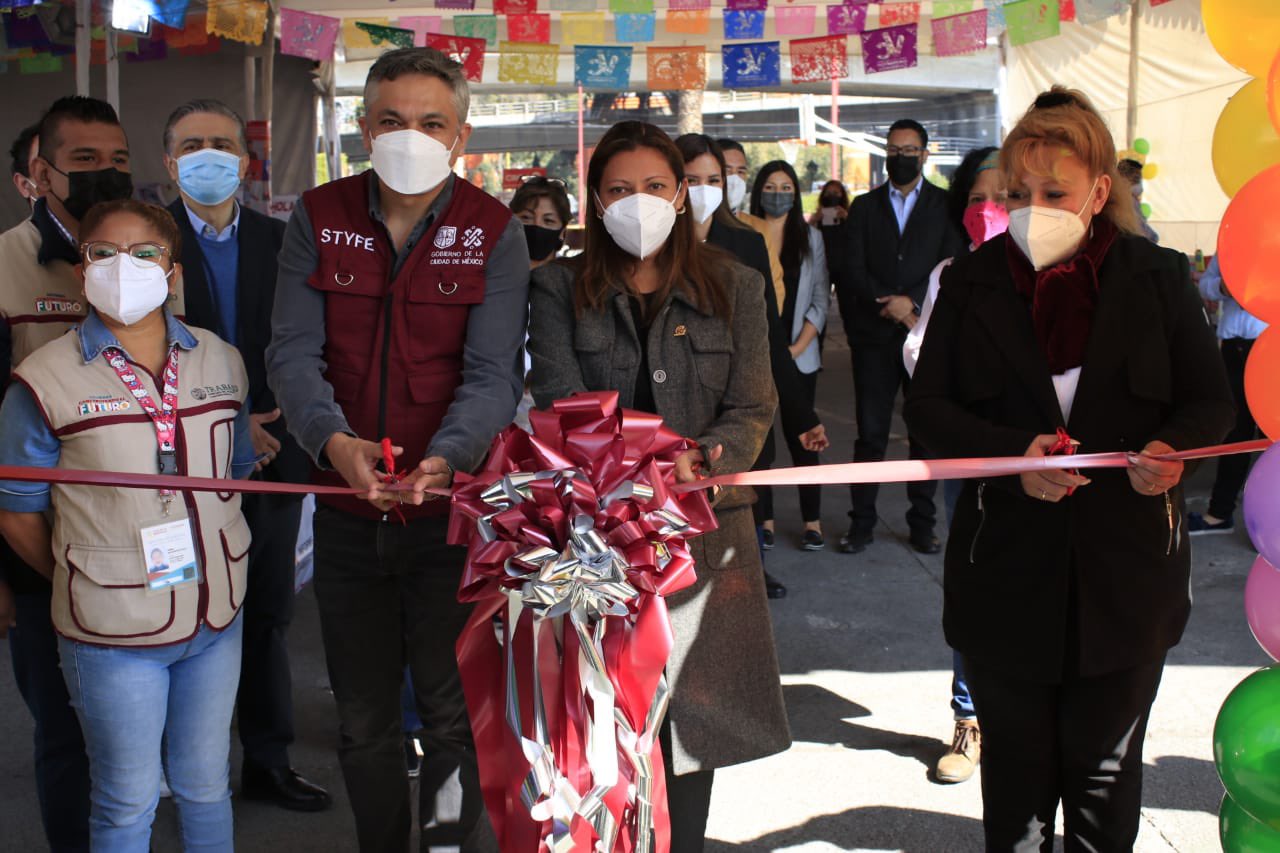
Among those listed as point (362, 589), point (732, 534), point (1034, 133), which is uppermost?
point (1034, 133)

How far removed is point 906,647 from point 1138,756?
2469 mm

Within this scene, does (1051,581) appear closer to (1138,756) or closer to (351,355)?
(1138,756)

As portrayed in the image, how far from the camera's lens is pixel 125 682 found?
262 cm

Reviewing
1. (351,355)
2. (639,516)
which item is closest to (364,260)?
(351,355)

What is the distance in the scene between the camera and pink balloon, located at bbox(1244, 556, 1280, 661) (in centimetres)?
222

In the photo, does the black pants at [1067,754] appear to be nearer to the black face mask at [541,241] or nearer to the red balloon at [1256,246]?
the red balloon at [1256,246]

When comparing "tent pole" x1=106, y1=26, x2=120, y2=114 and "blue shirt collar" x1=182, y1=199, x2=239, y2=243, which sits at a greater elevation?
"tent pole" x1=106, y1=26, x2=120, y2=114

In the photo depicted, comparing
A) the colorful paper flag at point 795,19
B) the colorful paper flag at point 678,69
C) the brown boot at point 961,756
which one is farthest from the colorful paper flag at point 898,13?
the brown boot at point 961,756

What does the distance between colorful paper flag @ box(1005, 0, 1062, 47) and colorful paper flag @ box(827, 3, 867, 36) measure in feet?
4.34

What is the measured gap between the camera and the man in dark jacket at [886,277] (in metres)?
6.43

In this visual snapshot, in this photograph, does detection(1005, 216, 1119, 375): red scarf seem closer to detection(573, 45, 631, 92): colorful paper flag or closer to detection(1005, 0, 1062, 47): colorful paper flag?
detection(1005, 0, 1062, 47): colorful paper flag

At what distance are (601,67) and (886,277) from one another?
4313 mm

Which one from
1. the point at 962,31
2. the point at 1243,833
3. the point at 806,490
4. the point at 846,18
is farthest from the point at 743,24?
the point at 1243,833

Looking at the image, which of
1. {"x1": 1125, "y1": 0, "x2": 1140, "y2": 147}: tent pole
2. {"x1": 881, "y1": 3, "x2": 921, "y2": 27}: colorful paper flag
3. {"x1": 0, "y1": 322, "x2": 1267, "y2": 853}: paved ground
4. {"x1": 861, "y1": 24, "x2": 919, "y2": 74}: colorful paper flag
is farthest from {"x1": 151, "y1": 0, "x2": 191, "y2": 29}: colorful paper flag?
{"x1": 1125, "y1": 0, "x2": 1140, "y2": 147}: tent pole
